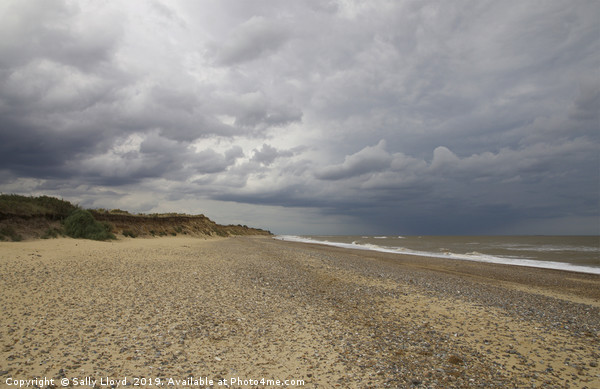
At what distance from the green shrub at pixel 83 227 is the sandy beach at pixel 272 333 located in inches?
423

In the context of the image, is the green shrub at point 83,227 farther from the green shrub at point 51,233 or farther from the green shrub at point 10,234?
the green shrub at point 10,234

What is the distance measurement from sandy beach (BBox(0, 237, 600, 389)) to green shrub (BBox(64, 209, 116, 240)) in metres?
10.7

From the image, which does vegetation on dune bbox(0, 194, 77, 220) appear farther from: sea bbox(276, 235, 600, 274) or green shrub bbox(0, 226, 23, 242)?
sea bbox(276, 235, 600, 274)

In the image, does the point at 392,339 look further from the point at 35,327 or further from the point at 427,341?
the point at 35,327

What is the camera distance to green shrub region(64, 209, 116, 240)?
21.7 metres

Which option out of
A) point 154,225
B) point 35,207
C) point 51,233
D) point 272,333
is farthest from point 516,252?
point 35,207

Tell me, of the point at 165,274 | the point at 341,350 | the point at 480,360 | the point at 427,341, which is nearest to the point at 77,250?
the point at 165,274

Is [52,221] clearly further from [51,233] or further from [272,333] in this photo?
[272,333]

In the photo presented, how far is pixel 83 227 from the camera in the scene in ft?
73.9

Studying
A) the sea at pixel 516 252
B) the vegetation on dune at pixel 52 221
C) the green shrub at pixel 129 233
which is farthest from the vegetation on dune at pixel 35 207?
the sea at pixel 516 252

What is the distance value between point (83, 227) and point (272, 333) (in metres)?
21.9

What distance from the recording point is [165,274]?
1193 centimetres

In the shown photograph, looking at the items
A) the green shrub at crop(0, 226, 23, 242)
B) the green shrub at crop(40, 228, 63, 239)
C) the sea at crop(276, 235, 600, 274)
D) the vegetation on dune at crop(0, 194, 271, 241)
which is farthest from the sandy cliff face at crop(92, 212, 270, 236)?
the sea at crop(276, 235, 600, 274)

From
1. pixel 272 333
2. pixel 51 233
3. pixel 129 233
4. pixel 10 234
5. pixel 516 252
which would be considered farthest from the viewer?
pixel 516 252
